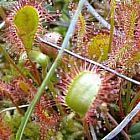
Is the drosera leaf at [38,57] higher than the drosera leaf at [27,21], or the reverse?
the drosera leaf at [27,21]

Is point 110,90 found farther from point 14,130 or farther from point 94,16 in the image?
point 94,16

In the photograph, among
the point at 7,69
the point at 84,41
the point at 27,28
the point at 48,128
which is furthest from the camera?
the point at 7,69

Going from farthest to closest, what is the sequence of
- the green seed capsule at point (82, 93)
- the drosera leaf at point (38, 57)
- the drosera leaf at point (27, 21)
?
1. the drosera leaf at point (38, 57)
2. the drosera leaf at point (27, 21)
3. the green seed capsule at point (82, 93)

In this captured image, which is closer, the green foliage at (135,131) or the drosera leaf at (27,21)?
the drosera leaf at (27,21)

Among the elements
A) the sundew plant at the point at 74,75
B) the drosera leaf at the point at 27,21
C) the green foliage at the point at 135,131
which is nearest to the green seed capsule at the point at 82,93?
the sundew plant at the point at 74,75

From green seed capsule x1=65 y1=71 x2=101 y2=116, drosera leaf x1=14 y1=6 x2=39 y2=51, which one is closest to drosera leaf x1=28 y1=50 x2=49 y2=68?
drosera leaf x1=14 y1=6 x2=39 y2=51

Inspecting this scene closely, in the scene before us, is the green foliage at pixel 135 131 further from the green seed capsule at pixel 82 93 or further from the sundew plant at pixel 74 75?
the green seed capsule at pixel 82 93

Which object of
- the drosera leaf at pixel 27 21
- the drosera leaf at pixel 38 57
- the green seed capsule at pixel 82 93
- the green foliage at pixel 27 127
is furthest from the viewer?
the green foliage at pixel 27 127

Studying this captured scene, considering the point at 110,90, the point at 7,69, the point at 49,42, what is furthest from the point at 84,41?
the point at 7,69

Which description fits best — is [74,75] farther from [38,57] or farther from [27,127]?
[27,127]

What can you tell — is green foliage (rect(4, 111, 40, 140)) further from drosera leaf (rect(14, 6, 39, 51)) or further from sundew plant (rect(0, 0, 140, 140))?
drosera leaf (rect(14, 6, 39, 51))
